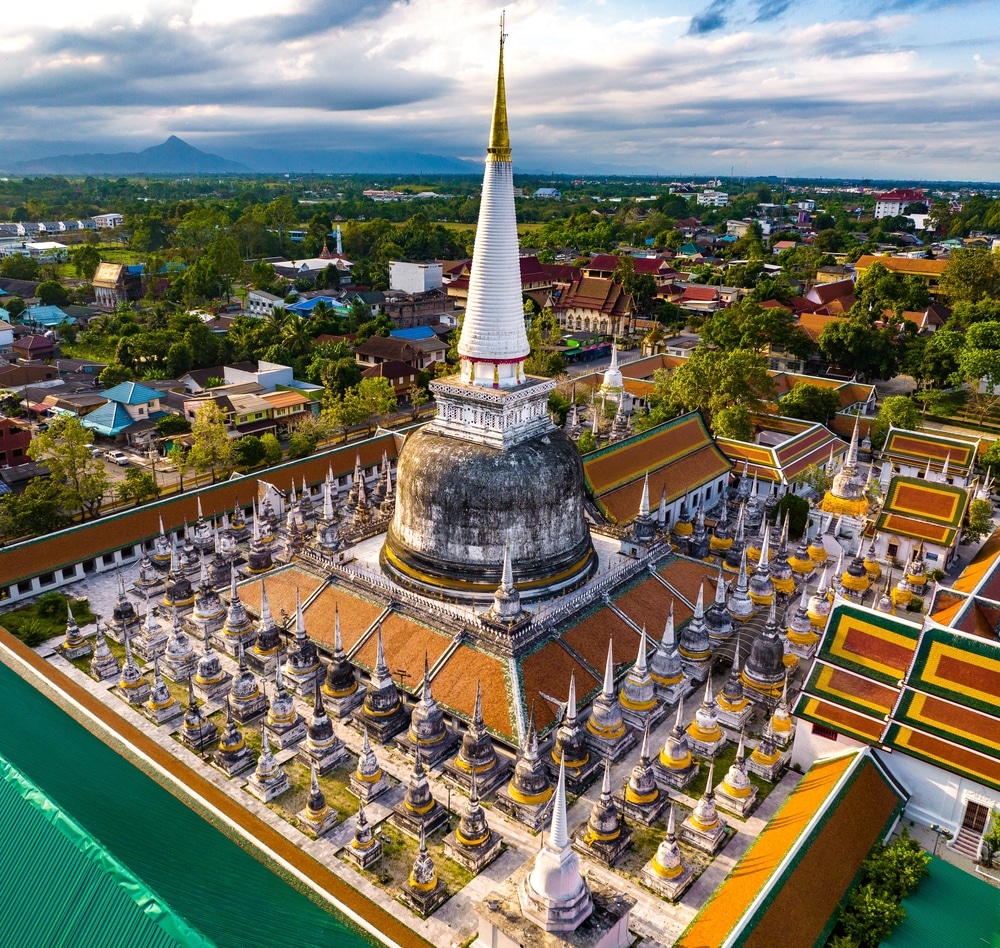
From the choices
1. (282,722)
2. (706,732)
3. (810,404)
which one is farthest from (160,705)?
(810,404)

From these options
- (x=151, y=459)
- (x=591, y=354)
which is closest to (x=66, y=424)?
(x=151, y=459)

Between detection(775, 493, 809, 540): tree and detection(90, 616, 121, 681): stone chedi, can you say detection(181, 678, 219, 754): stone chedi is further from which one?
detection(775, 493, 809, 540): tree

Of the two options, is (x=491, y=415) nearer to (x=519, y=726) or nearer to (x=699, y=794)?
(x=519, y=726)

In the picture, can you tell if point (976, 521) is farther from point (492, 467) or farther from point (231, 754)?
point (231, 754)

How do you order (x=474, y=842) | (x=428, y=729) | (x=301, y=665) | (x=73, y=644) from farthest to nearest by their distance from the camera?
(x=73, y=644), (x=301, y=665), (x=428, y=729), (x=474, y=842)

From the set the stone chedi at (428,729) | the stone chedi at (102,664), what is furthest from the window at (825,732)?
the stone chedi at (102,664)

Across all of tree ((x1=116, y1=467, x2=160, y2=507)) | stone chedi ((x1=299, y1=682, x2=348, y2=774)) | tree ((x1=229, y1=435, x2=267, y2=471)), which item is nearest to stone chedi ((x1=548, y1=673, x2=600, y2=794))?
stone chedi ((x1=299, y1=682, x2=348, y2=774))
